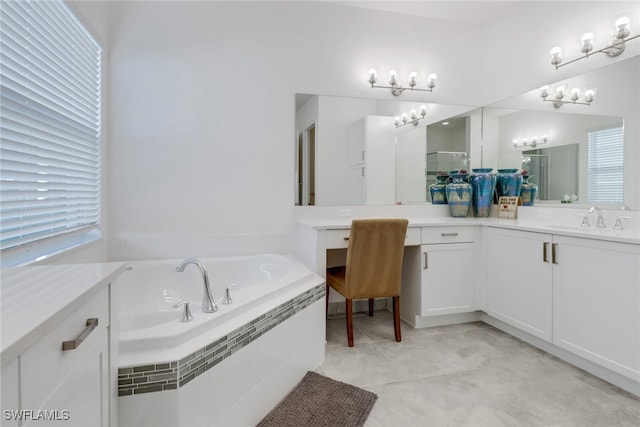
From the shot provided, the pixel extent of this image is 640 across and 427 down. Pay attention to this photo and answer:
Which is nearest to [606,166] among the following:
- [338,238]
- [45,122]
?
[338,238]

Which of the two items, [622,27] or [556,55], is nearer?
[622,27]

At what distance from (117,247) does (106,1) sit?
1.76 metres

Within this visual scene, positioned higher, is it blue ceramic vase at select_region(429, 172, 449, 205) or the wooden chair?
blue ceramic vase at select_region(429, 172, 449, 205)

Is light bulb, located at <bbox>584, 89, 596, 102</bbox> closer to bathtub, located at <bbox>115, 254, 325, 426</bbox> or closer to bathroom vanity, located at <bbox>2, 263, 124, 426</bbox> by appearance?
bathtub, located at <bbox>115, 254, 325, 426</bbox>

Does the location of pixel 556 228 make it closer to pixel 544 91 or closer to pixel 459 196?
pixel 459 196

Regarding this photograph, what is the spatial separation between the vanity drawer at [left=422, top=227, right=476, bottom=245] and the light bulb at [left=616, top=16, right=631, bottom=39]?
1527mm

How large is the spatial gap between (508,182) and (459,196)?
1.39 ft

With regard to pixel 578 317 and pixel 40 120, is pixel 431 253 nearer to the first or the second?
pixel 578 317

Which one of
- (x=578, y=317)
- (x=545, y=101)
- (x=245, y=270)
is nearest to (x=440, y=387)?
(x=578, y=317)

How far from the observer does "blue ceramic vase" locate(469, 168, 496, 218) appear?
307 centimetres

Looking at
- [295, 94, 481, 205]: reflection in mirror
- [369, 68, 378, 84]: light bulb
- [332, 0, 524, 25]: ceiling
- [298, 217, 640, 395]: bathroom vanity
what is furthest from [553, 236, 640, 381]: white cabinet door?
[332, 0, 524, 25]: ceiling

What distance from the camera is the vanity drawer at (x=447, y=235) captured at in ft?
8.29

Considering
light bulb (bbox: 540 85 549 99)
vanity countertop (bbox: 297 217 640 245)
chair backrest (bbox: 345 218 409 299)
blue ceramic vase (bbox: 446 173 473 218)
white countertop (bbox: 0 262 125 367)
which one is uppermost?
light bulb (bbox: 540 85 549 99)

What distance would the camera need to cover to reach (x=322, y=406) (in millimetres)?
1617
